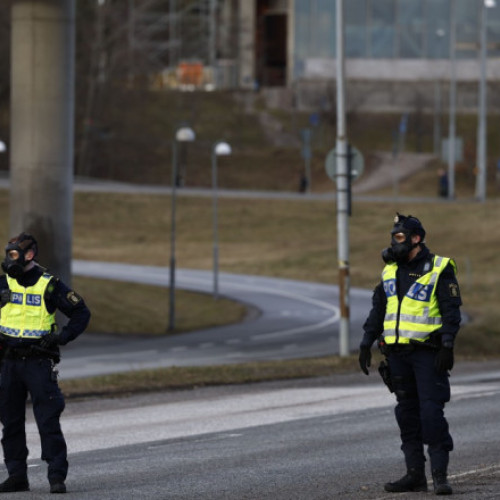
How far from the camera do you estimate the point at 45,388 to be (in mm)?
10852

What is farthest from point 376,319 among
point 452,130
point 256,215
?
point 256,215

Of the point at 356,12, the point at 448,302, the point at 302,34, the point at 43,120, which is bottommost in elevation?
the point at 448,302

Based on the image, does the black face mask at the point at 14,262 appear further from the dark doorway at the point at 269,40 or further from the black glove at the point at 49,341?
the dark doorway at the point at 269,40

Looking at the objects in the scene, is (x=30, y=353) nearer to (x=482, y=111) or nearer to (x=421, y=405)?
(x=421, y=405)

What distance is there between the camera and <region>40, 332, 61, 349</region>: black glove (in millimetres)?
10836

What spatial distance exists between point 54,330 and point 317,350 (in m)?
23.0

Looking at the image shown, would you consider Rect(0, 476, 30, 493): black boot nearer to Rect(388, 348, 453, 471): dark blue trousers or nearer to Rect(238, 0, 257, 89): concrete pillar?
Rect(388, 348, 453, 471): dark blue trousers

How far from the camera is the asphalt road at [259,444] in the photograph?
37.4 ft

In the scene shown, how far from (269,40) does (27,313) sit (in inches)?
3964

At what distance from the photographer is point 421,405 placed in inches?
412

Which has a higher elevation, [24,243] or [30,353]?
[24,243]

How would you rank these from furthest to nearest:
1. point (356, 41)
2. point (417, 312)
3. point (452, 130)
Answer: point (356, 41) < point (452, 130) < point (417, 312)

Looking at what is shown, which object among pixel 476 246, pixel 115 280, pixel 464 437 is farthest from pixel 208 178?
pixel 464 437

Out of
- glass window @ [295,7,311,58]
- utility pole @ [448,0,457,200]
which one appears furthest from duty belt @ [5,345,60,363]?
glass window @ [295,7,311,58]
